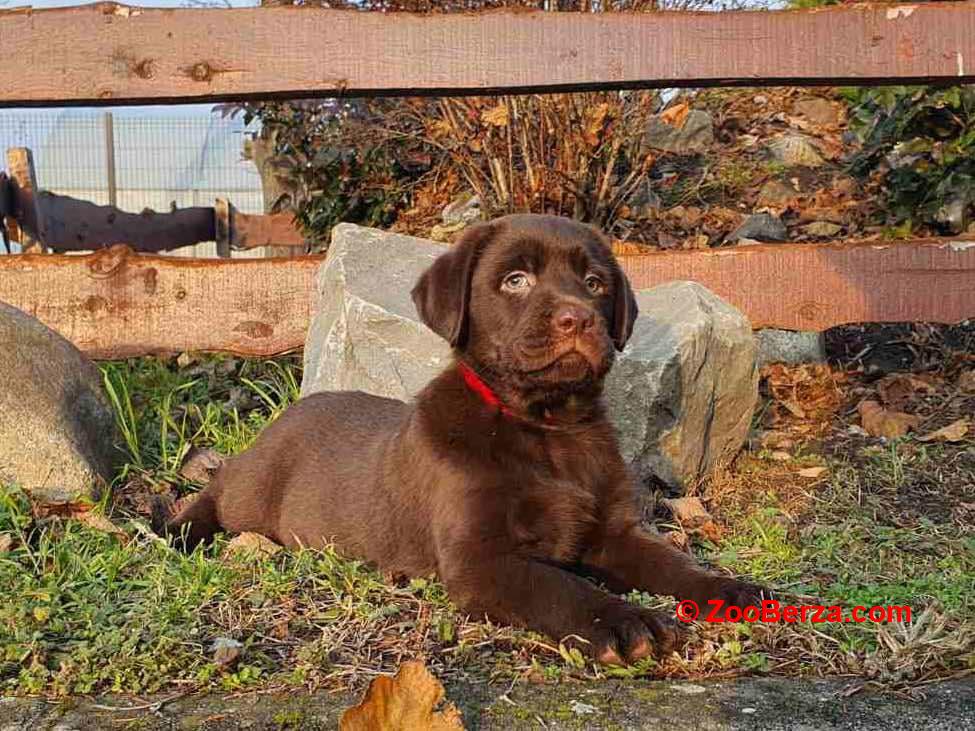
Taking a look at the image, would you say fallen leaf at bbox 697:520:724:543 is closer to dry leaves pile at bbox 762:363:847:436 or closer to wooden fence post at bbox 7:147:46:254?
dry leaves pile at bbox 762:363:847:436

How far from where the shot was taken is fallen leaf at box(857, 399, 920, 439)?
16.3 feet

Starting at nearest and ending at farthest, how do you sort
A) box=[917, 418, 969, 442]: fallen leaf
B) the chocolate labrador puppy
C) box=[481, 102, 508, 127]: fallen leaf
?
the chocolate labrador puppy < box=[917, 418, 969, 442]: fallen leaf < box=[481, 102, 508, 127]: fallen leaf

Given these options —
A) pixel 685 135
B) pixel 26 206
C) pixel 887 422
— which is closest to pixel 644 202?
pixel 685 135

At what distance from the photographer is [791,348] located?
20.2 ft

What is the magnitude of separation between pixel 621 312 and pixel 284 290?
7.49 feet

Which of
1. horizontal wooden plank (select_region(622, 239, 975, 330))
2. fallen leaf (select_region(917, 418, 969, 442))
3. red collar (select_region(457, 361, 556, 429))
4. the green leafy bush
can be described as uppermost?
the green leafy bush

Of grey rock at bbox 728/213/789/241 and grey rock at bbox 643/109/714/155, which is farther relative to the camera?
grey rock at bbox 643/109/714/155

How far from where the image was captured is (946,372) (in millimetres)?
5852

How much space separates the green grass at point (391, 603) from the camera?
100 inches

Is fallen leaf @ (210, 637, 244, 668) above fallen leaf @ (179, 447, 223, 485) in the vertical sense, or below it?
above

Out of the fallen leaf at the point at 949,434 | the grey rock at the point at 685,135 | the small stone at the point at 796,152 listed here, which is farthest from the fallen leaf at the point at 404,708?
the small stone at the point at 796,152

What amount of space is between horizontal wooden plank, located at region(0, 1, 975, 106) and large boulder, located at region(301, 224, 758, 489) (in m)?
0.89

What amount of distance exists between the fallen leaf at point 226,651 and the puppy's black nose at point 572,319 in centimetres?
115

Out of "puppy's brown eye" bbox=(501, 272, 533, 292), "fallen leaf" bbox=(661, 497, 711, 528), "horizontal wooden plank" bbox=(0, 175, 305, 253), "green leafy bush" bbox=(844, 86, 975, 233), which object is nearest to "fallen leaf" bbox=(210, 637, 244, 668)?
A: "puppy's brown eye" bbox=(501, 272, 533, 292)
